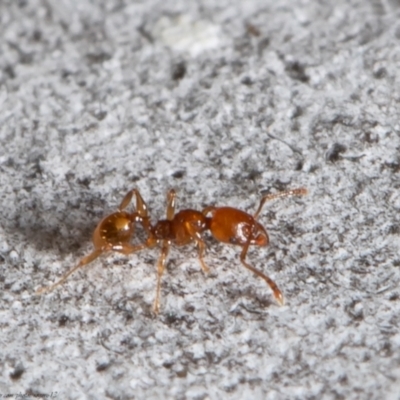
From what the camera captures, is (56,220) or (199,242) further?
(56,220)

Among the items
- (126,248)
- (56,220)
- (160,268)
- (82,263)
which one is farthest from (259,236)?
(56,220)

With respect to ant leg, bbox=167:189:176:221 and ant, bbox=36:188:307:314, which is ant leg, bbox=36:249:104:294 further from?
ant leg, bbox=167:189:176:221

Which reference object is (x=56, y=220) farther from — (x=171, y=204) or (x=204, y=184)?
(x=204, y=184)

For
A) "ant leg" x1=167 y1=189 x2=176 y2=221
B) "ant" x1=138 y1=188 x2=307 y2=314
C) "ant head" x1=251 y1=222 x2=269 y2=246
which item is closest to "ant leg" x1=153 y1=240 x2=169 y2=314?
"ant" x1=138 y1=188 x2=307 y2=314

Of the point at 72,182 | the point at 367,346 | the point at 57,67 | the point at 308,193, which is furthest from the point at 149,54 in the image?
the point at 367,346

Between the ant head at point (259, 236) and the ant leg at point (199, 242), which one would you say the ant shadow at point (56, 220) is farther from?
the ant head at point (259, 236)

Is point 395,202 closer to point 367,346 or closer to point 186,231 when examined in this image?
point 367,346
